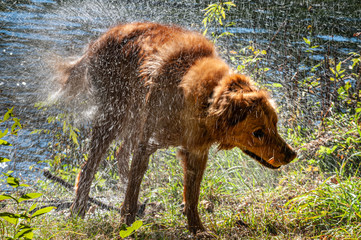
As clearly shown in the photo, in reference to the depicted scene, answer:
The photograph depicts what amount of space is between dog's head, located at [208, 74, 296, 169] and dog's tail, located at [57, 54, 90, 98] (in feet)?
6.79

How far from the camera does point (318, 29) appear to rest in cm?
909

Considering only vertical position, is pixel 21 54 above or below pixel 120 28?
below

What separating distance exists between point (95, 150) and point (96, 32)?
5238mm

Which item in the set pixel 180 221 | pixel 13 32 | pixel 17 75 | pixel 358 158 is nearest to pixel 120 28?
pixel 180 221

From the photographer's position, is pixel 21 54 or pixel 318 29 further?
pixel 318 29

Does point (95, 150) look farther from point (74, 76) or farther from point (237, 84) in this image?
point (237, 84)

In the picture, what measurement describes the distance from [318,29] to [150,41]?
6.69m

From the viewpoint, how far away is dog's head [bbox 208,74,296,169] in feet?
9.27

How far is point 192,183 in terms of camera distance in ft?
11.1

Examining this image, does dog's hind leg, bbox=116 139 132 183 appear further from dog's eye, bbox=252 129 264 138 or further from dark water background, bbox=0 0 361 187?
dog's eye, bbox=252 129 264 138

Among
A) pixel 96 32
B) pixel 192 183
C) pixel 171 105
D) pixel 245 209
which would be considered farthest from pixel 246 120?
pixel 96 32

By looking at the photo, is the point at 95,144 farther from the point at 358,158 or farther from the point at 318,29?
the point at 318,29

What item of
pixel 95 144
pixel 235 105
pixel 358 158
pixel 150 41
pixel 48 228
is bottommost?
pixel 48 228

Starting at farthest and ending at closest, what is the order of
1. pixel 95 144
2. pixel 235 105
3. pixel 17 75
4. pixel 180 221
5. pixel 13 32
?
pixel 13 32 → pixel 17 75 → pixel 95 144 → pixel 180 221 → pixel 235 105
